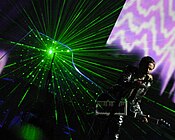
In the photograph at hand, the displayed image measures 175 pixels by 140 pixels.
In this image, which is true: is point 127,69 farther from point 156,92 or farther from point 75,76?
point 75,76

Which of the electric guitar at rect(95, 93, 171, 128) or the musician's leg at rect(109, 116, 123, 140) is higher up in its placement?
the electric guitar at rect(95, 93, 171, 128)

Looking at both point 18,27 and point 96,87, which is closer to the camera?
point 96,87

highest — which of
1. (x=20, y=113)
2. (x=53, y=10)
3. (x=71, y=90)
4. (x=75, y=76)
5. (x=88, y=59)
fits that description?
(x=53, y=10)

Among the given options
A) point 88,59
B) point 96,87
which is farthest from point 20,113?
point 88,59

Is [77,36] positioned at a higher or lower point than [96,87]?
higher

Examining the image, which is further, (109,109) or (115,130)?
(115,130)

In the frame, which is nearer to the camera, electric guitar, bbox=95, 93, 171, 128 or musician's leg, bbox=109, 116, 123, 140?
electric guitar, bbox=95, 93, 171, 128

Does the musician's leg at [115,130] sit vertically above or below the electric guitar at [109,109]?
below

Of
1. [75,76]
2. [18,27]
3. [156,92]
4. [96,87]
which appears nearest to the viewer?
[156,92]

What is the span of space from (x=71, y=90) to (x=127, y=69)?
8.08 feet

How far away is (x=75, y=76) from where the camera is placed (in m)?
4.67

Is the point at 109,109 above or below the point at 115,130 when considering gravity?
above

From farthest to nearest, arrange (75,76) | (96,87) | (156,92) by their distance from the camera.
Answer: (75,76), (96,87), (156,92)

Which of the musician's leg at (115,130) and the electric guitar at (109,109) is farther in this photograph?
the musician's leg at (115,130)
